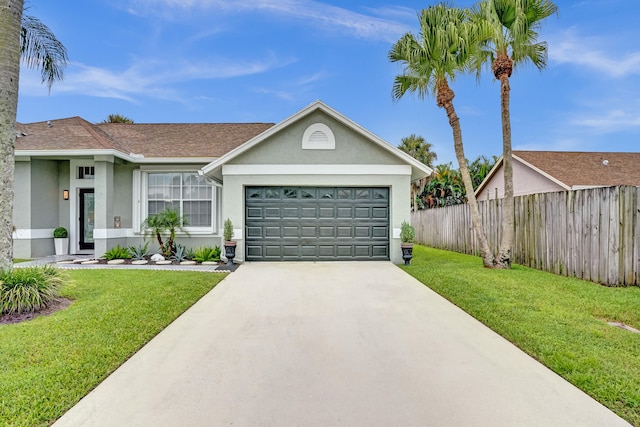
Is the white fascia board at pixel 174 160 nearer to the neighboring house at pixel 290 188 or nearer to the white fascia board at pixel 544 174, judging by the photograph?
the neighboring house at pixel 290 188

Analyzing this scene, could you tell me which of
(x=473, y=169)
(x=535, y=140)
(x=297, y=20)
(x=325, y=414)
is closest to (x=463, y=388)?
(x=325, y=414)

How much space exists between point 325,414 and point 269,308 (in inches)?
127

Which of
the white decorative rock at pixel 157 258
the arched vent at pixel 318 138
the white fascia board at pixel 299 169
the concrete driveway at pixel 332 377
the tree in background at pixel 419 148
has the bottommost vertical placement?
the concrete driveway at pixel 332 377

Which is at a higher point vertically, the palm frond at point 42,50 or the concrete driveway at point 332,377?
the palm frond at point 42,50

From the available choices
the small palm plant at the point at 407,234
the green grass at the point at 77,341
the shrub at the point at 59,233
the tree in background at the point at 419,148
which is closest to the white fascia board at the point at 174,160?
the shrub at the point at 59,233

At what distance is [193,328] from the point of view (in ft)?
15.6

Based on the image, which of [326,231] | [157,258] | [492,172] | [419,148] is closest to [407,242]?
[326,231]

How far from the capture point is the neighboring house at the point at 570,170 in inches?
662

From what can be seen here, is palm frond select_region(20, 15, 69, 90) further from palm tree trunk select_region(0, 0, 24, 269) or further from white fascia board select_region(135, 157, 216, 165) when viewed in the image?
white fascia board select_region(135, 157, 216, 165)

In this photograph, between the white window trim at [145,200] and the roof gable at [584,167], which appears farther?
the roof gable at [584,167]

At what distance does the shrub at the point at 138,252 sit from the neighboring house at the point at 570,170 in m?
18.4

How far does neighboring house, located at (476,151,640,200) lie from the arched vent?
500 inches

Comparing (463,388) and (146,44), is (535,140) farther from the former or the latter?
(463,388)

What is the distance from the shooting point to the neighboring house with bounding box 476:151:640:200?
16812mm
